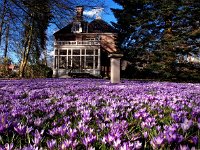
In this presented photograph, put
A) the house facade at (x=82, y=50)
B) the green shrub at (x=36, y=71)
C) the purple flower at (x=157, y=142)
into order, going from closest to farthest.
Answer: the purple flower at (x=157, y=142) → the green shrub at (x=36, y=71) → the house facade at (x=82, y=50)

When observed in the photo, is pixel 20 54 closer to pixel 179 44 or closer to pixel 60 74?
pixel 60 74

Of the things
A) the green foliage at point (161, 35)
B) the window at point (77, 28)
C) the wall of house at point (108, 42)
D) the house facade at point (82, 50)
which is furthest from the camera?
the wall of house at point (108, 42)

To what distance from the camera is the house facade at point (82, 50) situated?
3441 centimetres

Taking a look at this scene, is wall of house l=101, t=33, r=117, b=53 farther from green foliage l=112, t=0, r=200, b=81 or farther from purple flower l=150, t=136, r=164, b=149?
purple flower l=150, t=136, r=164, b=149

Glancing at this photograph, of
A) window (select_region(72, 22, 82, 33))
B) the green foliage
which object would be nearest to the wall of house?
window (select_region(72, 22, 82, 33))

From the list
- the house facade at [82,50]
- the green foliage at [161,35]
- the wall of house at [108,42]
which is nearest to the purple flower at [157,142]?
the green foliage at [161,35]

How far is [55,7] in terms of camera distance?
911 centimetres

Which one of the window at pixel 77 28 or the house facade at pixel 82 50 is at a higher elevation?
the window at pixel 77 28

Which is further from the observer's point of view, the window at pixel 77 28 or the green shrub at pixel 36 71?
the window at pixel 77 28

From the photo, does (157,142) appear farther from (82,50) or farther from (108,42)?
(108,42)

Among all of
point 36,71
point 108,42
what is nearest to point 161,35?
point 108,42

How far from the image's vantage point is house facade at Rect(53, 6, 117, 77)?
34.4 meters

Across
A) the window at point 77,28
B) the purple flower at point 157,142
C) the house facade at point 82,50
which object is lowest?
the purple flower at point 157,142

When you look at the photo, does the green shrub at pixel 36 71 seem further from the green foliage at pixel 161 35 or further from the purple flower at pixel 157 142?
the purple flower at pixel 157 142
